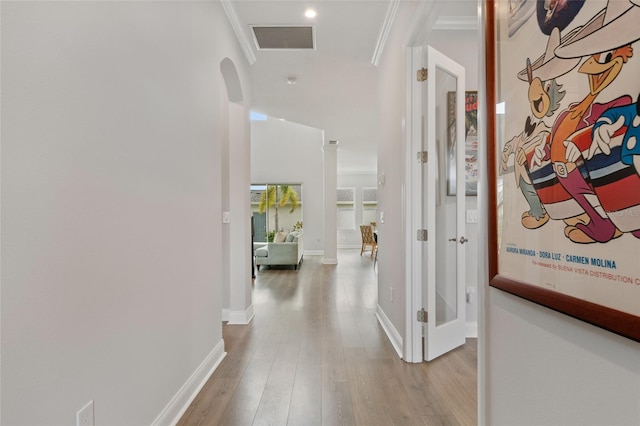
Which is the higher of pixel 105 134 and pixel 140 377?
pixel 105 134

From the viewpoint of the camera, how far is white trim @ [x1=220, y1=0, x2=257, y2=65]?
8.52ft

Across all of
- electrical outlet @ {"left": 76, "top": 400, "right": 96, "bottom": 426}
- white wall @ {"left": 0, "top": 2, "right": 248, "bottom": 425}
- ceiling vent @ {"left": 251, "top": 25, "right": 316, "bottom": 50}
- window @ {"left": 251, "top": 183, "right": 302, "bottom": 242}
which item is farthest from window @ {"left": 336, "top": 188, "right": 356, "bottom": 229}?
electrical outlet @ {"left": 76, "top": 400, "right": 96, "bottom": 426}

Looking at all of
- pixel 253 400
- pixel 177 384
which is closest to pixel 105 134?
pixel 177 384

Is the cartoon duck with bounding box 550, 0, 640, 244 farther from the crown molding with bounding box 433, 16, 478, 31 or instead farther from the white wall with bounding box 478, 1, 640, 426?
the crown molding with bounding box 433, 16, 478, 31

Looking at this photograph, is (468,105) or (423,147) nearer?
(423,147)

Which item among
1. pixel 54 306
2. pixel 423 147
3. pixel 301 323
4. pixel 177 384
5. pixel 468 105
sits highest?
pixel 468 105

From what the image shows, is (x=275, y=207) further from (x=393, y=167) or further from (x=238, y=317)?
(x=393, y=167)

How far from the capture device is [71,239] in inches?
41.0

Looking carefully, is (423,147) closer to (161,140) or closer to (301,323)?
(161,140)

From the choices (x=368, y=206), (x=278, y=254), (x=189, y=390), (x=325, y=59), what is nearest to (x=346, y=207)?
(x=368, y=206)

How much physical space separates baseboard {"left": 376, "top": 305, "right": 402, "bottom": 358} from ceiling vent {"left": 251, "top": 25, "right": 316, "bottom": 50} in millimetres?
2911

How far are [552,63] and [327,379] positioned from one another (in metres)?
2.10

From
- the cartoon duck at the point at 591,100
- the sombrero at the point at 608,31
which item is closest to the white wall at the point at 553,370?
the cartoon duck at the point at 591,100

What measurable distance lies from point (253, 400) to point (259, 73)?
3576 millimetres
